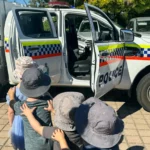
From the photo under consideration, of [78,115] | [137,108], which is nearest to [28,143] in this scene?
[78,115]

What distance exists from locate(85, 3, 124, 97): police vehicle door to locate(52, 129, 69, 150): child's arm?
7.21ft

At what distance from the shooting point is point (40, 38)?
4562 mm

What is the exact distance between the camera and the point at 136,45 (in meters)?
4.60

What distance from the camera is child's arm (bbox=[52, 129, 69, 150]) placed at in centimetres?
164

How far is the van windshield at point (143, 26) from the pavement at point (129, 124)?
9.50 feet

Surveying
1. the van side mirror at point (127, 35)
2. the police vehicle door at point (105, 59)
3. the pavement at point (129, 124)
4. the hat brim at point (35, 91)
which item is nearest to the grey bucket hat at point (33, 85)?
the hat brim at point (35, 91)

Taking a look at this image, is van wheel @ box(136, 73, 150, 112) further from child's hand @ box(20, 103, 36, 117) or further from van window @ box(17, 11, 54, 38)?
child's hand @ box(20, 103, 36, 117)

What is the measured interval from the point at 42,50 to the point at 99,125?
10.2 ft

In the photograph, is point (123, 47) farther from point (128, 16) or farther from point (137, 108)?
point (128, 16)

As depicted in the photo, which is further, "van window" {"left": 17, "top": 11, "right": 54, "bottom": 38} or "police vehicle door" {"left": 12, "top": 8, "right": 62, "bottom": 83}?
"van window" {"left": 17, "top": 11, "right": 54, "bottom": 38}

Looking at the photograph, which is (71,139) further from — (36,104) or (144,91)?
(144,91)

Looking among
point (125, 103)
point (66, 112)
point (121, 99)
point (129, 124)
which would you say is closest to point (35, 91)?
point (66, 112)

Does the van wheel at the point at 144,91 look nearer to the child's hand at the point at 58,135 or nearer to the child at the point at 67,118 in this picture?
the child at the point at 67,118

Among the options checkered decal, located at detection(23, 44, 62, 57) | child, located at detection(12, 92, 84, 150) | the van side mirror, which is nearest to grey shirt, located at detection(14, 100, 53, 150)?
child, located at detection(12, 92, 84, 150)
